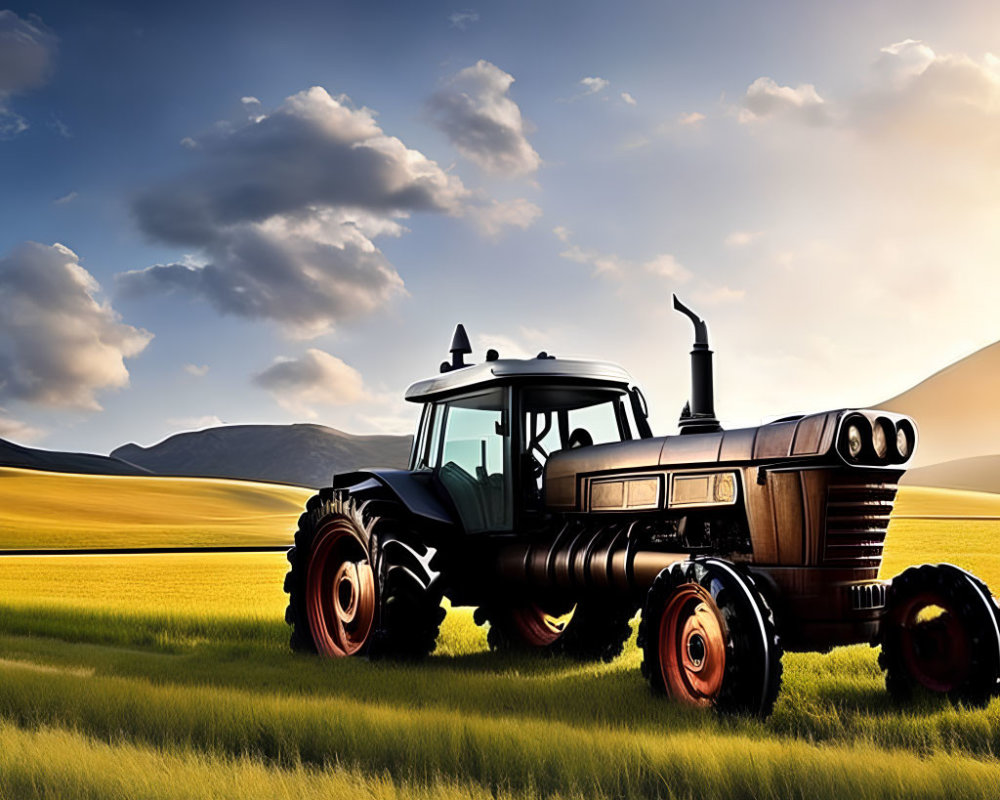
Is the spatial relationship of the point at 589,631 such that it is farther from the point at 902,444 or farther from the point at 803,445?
the point at 902,444

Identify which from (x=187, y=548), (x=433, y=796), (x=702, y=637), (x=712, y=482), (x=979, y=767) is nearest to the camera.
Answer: (x=433, y=796)

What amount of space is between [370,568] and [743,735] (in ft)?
12.4

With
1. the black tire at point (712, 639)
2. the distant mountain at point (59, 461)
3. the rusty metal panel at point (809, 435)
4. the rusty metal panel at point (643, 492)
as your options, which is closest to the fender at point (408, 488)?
the rusty metal panel at point (643, 492)

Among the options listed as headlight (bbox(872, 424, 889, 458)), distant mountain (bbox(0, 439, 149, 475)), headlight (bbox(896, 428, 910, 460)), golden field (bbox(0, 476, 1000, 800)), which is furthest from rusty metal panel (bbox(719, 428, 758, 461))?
distant mountain (bbox(0, 439, 149, 475))

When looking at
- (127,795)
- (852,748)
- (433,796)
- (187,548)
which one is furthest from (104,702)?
(187,548)

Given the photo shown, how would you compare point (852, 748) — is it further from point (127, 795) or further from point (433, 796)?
point (127, 795)

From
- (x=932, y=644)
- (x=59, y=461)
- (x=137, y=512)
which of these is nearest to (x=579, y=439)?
(x=932, y=644)

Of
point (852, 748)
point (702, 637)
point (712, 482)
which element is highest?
point (712, 482)

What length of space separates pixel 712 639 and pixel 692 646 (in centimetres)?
21

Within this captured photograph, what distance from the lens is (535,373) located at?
7879 millimetres

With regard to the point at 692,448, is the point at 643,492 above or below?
below

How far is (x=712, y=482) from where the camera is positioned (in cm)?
631

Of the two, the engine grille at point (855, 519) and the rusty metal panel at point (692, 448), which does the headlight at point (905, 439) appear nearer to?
the engine grille at point (855, 519)

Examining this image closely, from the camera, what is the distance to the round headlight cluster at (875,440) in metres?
5.74
